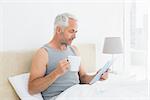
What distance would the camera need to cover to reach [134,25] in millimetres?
3283

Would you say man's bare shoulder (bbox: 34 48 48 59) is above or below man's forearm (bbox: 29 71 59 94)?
above

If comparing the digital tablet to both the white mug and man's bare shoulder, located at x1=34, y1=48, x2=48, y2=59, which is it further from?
man's bare shoulder, located at x1=34, y1=48, x2=48, y2=59

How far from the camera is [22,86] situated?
5.87ft

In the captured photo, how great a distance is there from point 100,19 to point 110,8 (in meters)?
0.20

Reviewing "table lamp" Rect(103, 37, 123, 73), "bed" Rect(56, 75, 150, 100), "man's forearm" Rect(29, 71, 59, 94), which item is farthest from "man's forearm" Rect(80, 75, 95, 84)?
"table lamp" Rect(103, 37, 123, 73)

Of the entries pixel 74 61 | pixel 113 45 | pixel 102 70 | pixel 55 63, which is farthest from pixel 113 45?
pixel 74 61

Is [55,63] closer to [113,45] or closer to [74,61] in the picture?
[74,61]

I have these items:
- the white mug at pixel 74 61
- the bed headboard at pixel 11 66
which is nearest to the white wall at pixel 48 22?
the bed headboard at pixel 11 66

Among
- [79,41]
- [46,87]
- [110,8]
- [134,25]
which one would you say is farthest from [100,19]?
[46,87]

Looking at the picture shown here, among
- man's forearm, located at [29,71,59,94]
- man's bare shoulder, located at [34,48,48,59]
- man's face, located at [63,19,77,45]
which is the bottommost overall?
man's forearm, located at [29,71,59,94]

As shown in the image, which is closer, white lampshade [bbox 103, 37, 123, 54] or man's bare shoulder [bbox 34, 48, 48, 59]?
man's bare shoulder [bbox 34, 48, 48, 59]

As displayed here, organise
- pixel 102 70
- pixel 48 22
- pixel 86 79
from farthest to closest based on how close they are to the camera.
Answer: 1. pixel 48 22
2. pixel 86 79
3. pixel 102 70

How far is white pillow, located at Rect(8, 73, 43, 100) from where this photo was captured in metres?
1.76

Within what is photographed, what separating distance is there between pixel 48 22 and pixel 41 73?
0.76m
